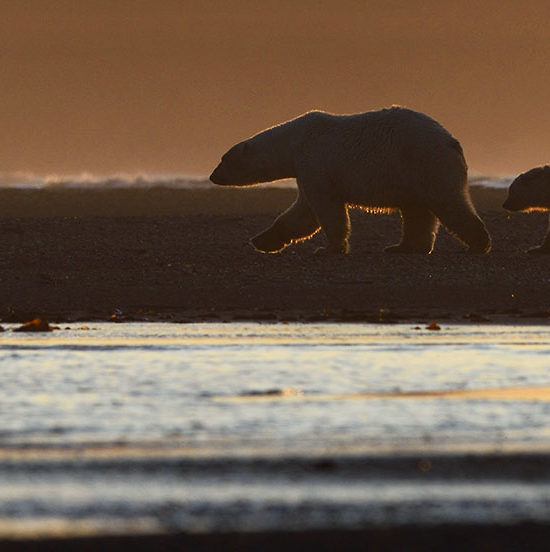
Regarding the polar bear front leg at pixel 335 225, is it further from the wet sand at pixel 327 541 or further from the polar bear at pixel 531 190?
the wet sand at pixel 327 541

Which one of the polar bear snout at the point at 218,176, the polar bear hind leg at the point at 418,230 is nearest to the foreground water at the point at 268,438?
the polar bear hind leg at the point at 418,230

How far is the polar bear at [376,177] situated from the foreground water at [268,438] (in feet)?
42.8

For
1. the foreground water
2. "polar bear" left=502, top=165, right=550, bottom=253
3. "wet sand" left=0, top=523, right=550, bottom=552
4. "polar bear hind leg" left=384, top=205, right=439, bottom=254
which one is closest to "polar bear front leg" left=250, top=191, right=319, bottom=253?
"polar bear hind leg" left=384, top=205, right=439, bottom=254

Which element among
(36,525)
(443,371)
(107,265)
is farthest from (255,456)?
(107,265)

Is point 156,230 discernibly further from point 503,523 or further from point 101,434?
point 503,523

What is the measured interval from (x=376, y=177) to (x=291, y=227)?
232cm

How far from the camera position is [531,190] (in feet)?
90.3

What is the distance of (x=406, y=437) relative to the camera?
6270 millimetres

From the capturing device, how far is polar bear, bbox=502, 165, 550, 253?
90.2 ft

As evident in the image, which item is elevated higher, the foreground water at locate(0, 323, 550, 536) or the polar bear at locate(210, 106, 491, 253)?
the polar bear at locate(210, 106, 491, 253)

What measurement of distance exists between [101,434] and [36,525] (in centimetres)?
184

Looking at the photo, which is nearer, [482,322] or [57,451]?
[57,451]

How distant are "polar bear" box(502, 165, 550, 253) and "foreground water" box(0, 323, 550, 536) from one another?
16.9m

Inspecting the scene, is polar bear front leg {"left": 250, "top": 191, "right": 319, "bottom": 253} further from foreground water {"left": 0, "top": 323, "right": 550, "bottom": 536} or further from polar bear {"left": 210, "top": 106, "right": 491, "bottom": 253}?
foreground water {"left": 0, "top": 323, "right": 550, "bottom": 536}
